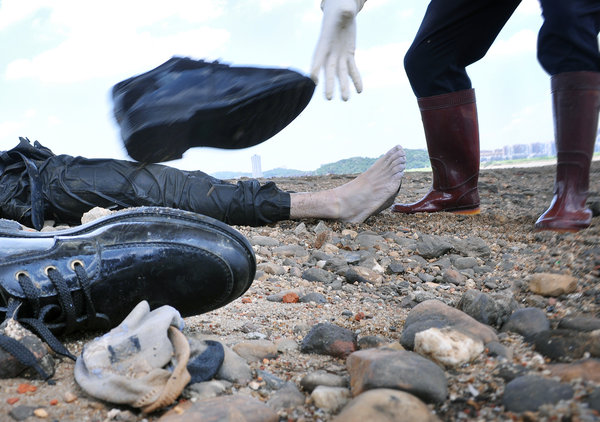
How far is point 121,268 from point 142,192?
1568mm

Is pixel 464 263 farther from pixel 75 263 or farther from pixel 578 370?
pixel 75 263

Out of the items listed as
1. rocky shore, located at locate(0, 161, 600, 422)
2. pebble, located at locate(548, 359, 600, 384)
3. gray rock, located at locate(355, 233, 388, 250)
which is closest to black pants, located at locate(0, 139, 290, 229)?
gray rock, located at locate(355, 233, 388, 250)

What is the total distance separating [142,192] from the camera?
8.86 feet

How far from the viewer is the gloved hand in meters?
1.82

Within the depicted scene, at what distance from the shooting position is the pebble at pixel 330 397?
0.88m

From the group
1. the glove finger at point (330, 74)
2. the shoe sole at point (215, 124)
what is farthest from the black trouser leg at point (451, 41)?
the glove finger at point (330, 74)

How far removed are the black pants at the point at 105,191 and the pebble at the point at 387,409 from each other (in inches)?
81.1

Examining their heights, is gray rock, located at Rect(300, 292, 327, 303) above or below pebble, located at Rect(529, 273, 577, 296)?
below

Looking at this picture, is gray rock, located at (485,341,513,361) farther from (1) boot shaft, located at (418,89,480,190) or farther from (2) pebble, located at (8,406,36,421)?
(1) boot shaft, located at (418,89,480,190)

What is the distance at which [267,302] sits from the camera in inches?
63.1

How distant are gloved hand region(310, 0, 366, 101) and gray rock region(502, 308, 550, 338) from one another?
3.60 feet

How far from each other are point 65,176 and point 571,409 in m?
2.58

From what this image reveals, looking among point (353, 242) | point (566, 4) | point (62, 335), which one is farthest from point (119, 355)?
point (566, 4)

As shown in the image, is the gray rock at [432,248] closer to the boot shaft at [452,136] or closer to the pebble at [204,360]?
the boot shaft at [452,136]
